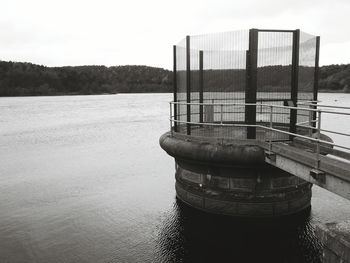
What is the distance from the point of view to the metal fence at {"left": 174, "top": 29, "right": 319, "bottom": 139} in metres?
9.73

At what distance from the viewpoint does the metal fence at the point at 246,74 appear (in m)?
9.73

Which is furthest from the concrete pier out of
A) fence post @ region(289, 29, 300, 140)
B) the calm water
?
fence post @ region(289, 29, 300, 140)

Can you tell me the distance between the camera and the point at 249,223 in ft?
34.0

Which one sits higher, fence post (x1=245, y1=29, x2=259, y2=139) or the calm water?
fence post (x1=245, y1=29, x2=259, y2=139)

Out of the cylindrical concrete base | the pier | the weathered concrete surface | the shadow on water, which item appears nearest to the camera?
the weathered concrete surface

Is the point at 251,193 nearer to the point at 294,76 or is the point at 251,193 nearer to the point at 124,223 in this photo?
the point at 294,76

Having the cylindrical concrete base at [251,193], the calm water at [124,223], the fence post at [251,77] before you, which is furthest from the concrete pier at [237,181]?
the fence post at [251,77]

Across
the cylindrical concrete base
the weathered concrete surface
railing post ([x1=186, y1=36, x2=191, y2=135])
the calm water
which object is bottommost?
the calm water

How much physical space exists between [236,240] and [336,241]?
4.47 metres

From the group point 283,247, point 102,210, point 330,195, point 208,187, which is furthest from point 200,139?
point 330,195

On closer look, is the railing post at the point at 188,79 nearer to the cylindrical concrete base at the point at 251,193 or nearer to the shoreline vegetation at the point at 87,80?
the cylindrical concrete base at the point at 251,193

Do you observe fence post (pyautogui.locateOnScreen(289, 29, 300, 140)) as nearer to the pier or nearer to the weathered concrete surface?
the pier

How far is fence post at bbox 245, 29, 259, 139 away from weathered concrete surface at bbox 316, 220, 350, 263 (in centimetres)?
416

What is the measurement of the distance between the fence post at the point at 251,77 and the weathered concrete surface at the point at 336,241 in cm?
416
